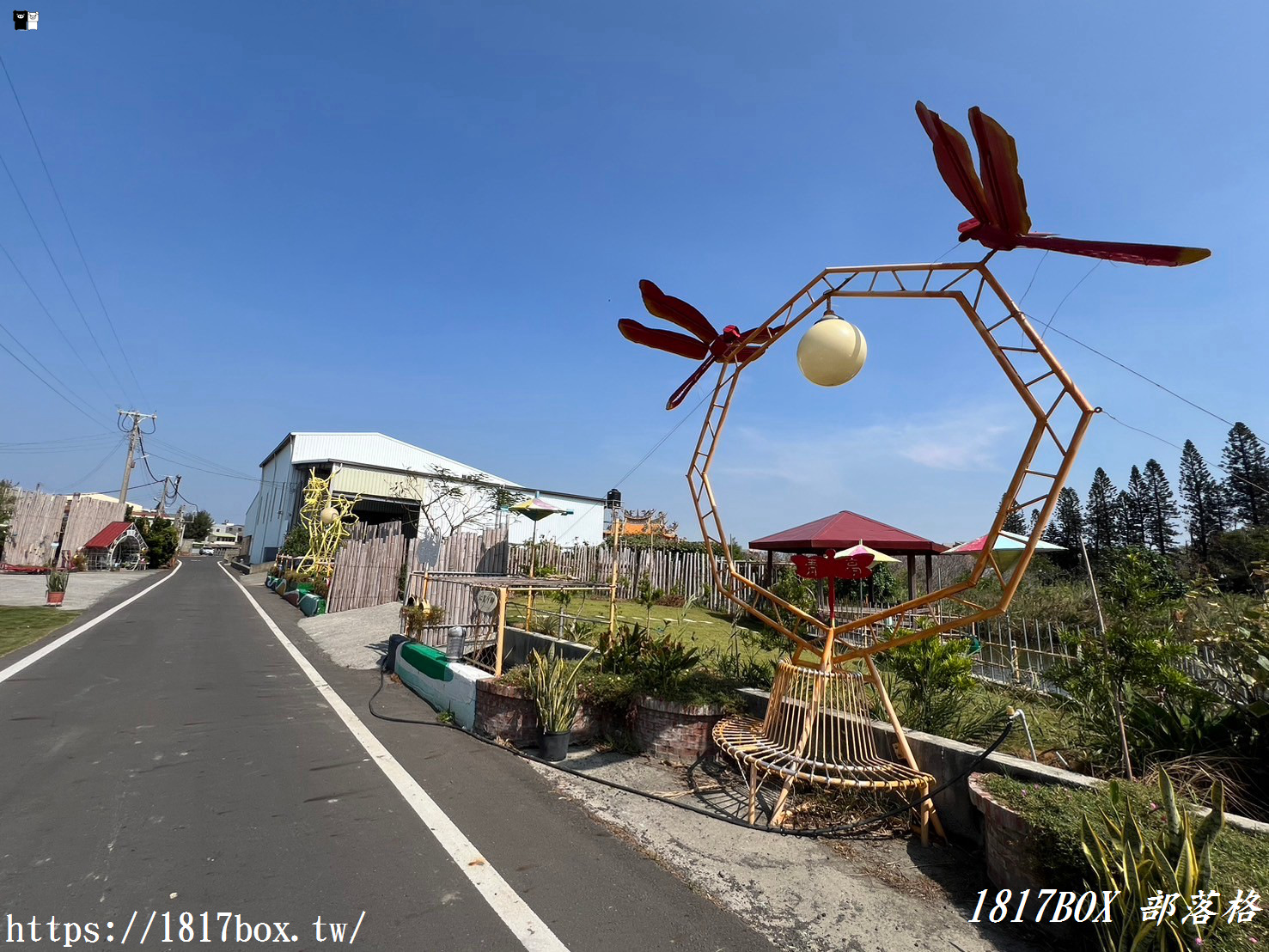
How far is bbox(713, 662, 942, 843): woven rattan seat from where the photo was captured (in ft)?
13.3

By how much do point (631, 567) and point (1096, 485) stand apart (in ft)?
141

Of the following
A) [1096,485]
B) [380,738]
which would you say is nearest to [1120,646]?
[380,738]

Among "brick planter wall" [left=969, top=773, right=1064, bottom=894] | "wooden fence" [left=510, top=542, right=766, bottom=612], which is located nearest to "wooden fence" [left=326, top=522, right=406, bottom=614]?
"wooden fence" [left=510, top=542, right=766, bottom=612]

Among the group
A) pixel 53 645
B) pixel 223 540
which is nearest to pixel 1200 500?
pixel 53 645

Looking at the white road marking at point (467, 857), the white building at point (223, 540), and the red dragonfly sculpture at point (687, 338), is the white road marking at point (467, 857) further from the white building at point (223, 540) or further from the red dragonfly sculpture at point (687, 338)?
the white building at point (223, 540)

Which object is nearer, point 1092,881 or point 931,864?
point 1092,881

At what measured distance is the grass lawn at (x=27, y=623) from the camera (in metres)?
10.7

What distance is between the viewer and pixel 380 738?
6.17 m

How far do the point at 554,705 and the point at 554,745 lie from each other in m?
0.36

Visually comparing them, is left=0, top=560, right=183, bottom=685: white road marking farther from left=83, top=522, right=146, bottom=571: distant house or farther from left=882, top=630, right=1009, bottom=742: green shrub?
left=83, top=522, right=146, bottom=571: distant house

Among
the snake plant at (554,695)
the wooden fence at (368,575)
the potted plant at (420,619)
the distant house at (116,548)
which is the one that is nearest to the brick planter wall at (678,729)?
the snake plant at (554,695)

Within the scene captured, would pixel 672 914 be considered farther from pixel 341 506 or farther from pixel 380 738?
pixel 341 506

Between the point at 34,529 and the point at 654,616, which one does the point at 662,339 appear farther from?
the point at 34,529

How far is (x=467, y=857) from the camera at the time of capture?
371cm
